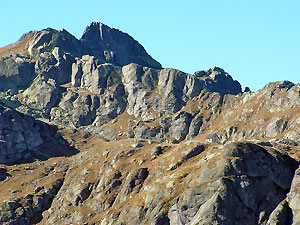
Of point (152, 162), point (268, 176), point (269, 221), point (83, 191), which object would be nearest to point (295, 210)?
point (269, 221)

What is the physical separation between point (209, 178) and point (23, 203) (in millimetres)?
75337

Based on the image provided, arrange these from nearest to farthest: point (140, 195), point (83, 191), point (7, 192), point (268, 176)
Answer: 1. point (268, 176)
2. point (140, 195)
3. point (83, 191)
4. point (7, 192)

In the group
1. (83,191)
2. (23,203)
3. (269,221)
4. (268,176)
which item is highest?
(268,176)

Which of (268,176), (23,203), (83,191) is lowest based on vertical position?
(23,203)

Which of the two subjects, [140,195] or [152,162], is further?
[152,162]

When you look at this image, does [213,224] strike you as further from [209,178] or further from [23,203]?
[23,203]

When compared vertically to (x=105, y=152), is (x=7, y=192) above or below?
below

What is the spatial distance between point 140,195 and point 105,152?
48.0 metres

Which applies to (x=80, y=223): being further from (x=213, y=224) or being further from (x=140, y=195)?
(x=213, y=224)

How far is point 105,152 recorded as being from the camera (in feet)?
555

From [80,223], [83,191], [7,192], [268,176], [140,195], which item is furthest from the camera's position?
[7,192]

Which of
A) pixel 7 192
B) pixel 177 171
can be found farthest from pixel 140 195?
pixel 7 192

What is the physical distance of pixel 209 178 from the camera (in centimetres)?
10606

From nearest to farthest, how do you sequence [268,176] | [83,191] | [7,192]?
1. [268,176]
2. [83,191]
3. [7,192]
